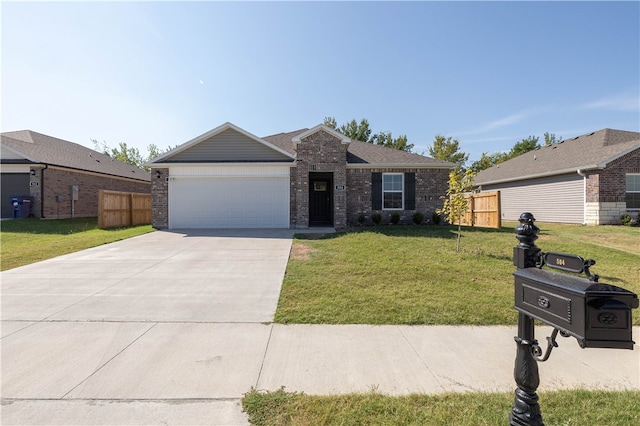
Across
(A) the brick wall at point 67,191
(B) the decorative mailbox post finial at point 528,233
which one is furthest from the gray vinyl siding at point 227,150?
(B) the decorative mailbox post finial at point 528,233

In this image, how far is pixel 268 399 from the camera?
2574mm

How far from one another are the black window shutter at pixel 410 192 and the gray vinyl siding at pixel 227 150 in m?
6.53

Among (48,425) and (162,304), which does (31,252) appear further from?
(48,425)

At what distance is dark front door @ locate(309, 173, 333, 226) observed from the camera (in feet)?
53.4

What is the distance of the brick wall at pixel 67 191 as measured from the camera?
16.5m

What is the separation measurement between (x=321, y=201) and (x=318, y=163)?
3141 millimetres

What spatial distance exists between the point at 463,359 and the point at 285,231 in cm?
1008

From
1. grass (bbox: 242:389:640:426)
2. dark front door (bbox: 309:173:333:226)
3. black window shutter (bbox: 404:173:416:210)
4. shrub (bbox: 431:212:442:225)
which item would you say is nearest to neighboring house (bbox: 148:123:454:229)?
black window shutter (bbox: 404:173:416:210)

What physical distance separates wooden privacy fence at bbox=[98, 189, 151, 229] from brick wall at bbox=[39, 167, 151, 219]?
4.76 metres

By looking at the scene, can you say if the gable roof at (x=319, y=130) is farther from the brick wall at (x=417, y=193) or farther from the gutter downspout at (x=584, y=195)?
the gutter downspout at (x=584, y=195)

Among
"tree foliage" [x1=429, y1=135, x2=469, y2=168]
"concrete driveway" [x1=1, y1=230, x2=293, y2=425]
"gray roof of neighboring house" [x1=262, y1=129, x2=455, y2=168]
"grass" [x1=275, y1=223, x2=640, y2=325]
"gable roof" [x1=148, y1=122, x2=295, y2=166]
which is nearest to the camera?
"concrete driveway" [x1=1, y1=230, x2=293, y2=425]

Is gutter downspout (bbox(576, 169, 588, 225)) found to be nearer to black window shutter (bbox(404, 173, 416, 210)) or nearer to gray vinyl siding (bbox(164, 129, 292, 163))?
black window shutter (bbox(404, 173, 416, 210))

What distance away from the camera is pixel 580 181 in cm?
1650

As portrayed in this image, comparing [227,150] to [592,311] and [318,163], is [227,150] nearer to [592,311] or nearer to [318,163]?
[318,163]
